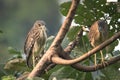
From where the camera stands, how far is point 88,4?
2.95 meters

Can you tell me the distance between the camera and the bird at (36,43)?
3.28m

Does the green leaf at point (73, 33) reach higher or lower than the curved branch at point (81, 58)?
lower

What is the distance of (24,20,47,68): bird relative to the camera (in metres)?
3.28

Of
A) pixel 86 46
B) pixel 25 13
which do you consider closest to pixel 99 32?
pixel 86 46

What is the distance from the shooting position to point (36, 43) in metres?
3.47

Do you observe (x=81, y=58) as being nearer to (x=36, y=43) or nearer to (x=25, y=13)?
(x=36, y=43)

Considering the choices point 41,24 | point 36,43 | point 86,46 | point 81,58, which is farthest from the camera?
point 36,43

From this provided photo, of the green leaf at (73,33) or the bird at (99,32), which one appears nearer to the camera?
the bird at (99,32)

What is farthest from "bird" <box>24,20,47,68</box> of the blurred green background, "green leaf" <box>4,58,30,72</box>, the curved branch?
the blurred green background

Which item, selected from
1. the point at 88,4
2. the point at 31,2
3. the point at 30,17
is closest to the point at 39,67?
the point at 88,4

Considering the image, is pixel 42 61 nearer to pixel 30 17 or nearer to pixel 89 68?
pixel 89 68

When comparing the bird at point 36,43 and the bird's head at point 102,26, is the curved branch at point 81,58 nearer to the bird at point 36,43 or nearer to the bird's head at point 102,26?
the bird's head at point 102,26

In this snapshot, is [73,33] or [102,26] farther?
[73,33]

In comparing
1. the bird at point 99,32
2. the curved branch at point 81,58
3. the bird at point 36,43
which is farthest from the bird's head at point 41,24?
the curved branch at point 81,58
